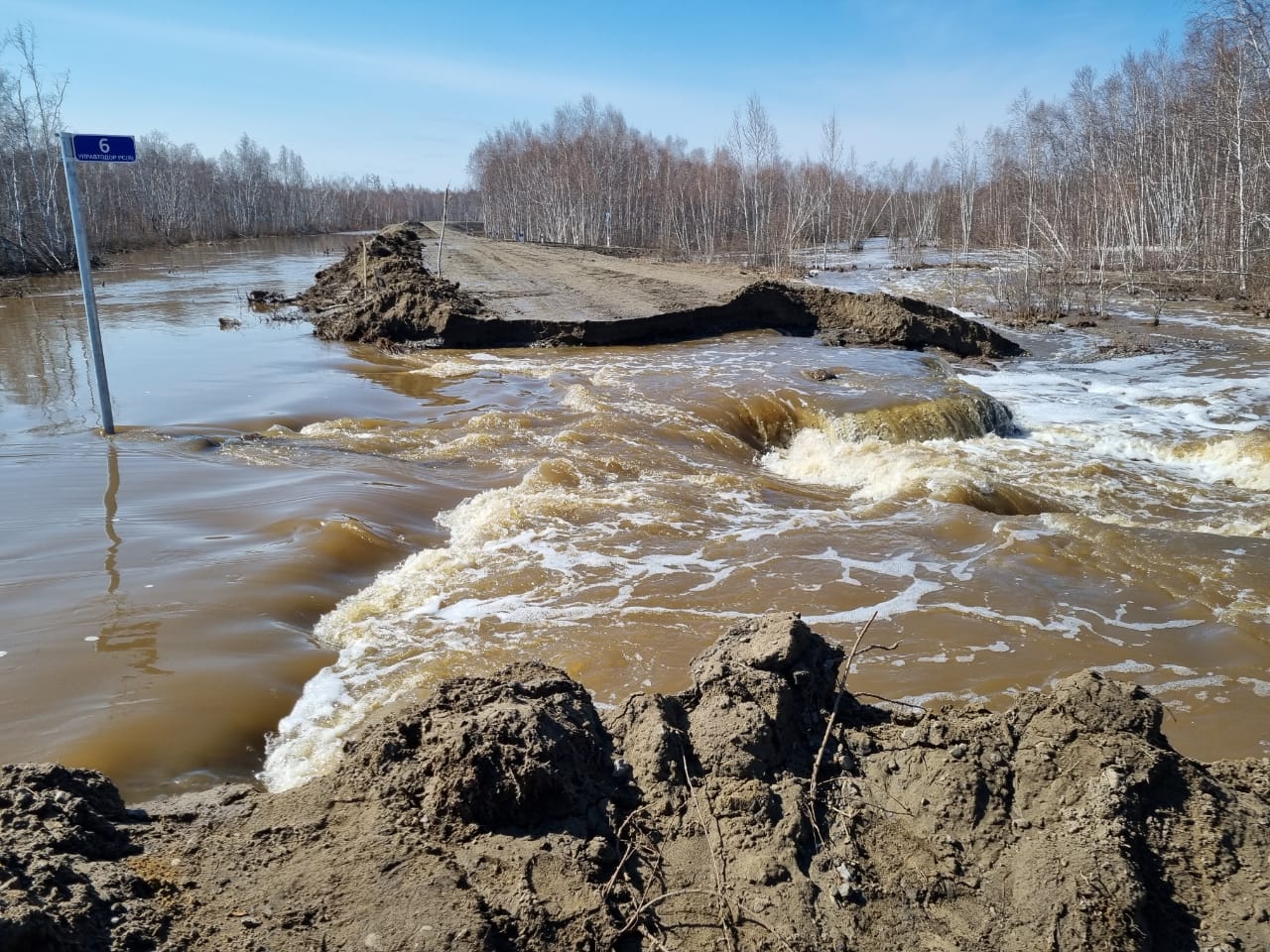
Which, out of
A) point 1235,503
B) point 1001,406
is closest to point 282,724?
point 1235,503

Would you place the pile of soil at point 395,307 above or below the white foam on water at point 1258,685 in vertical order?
above

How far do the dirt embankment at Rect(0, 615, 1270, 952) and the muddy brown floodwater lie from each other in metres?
1.30

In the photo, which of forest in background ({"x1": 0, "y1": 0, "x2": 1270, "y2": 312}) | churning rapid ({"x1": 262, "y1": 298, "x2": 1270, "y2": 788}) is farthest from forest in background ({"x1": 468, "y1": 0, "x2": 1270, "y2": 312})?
churning rapid ({"x1": 262, "y1": 298, "x2": 1270, "y2": 788})

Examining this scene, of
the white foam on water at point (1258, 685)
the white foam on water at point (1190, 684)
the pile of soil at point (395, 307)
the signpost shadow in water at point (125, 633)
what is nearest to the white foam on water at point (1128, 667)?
the white foam on water at point (1190, 684)

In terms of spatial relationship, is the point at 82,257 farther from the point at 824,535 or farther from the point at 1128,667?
the point at 1128,667

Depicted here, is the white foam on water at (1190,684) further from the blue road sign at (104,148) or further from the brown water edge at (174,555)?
the blue road sign at (104,148)

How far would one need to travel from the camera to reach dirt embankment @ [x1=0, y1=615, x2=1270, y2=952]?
6.38 feet

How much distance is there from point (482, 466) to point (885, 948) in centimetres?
660

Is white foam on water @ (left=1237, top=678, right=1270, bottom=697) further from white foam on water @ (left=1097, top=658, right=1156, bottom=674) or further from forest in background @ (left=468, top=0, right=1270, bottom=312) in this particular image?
forest in background @ (left=468, top=0, right=1270, bottom=312)

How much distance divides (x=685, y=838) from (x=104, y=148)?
7.07 metres

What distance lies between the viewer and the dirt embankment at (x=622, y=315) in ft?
48.3

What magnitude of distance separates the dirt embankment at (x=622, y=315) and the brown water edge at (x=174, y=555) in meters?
3.29

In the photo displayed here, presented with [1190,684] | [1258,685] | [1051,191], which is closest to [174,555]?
[1190,684]

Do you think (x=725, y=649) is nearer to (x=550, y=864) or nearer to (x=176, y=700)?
(x=550, y=864)
